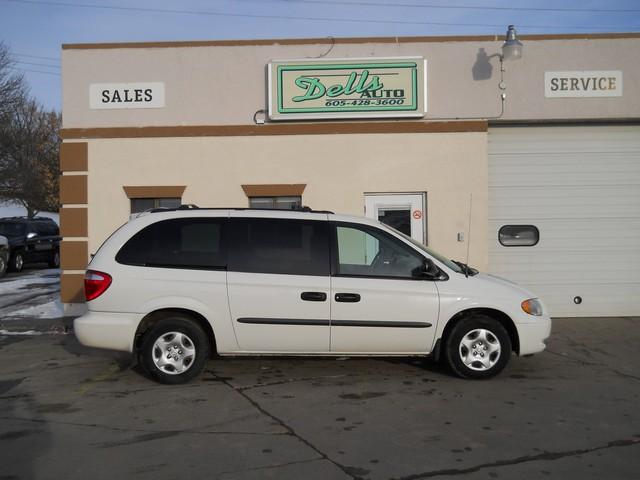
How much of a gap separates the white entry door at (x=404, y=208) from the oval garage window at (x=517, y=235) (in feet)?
4.90

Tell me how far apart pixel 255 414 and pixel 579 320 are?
23.4 feet

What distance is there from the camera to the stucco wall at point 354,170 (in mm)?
10523

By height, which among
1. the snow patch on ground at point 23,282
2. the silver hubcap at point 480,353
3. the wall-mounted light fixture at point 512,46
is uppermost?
the wall-mounted light fixture at point 512,46

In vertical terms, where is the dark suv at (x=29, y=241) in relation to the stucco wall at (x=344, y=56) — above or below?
below

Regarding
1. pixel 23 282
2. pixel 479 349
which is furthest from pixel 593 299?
pixel 23 282

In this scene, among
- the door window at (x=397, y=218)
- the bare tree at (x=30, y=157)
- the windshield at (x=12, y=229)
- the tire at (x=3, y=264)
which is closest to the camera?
the door window at (x=397, y=218)

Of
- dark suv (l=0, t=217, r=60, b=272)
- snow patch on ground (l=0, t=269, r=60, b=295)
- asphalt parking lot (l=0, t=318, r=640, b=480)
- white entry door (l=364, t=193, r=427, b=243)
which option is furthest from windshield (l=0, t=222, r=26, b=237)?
white entry door (l=364, t=193, r=427, b=243)

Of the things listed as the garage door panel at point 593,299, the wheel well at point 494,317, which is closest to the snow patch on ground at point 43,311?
the wheel well at point 494,317

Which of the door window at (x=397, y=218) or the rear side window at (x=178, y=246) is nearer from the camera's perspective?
the rear side window at (x=178, y=246)

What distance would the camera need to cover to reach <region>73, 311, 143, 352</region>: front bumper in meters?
6.39

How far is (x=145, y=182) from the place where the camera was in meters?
10.7

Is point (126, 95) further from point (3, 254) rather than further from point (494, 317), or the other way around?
point (3, 254)

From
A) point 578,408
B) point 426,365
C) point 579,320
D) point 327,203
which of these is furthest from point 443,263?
point 579,320

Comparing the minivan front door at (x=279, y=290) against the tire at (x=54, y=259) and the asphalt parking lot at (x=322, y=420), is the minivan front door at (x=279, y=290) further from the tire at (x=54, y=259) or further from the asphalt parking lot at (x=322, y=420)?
the tire at (x=54, y=259)
